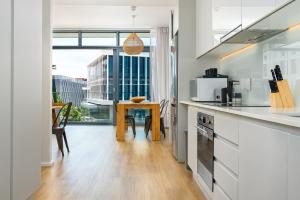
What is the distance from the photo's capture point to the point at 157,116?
6.19 metres

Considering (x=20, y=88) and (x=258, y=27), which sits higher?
(x=258, y=27)

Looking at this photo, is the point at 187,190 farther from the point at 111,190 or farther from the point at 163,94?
the point at 163,94

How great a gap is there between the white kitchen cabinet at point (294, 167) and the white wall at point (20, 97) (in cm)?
170

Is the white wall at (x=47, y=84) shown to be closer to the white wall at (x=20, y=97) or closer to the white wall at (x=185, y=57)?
the white wall at (x=20, y=97)

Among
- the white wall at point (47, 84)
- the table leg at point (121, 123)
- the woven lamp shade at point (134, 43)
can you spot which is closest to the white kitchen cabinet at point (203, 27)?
the white wall at point (47, 84)

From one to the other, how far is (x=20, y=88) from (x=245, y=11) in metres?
1.82

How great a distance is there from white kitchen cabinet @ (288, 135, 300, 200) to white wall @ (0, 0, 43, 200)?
5.58 ft

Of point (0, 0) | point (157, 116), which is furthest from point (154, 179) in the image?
point (157, 116)

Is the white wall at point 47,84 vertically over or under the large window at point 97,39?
under

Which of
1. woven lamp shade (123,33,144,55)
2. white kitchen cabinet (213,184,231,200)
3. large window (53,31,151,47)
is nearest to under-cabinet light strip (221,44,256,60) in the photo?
white kitchen cabinet (213,184,231,200)

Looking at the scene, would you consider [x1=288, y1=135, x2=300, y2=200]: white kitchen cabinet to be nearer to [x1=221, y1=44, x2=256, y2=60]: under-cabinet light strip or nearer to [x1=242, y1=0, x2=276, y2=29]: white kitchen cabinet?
[x1=242, y1=0, x2=276, y2=29]: white kitchen cabinet

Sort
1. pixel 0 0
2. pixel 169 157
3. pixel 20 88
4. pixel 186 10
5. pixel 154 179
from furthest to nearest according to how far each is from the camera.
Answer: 1. pixel 169 157
2. pixel 186 10
3. pixel 154 179
4. pixel 20 88
5. pixel 0 0

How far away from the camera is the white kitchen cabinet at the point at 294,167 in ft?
3.70

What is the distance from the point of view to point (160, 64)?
8.35 metres
